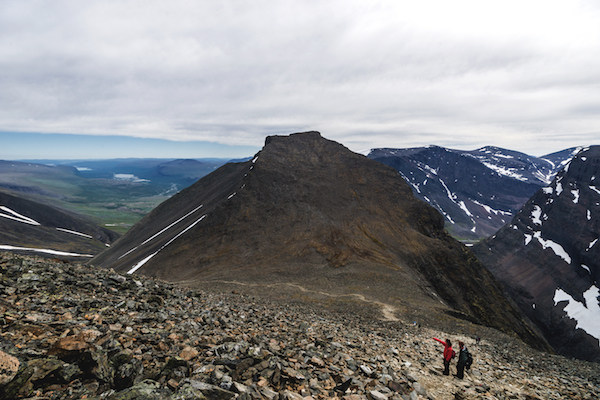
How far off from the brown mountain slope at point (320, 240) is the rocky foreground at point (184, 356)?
795 inches

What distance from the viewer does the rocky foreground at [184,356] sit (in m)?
6.83

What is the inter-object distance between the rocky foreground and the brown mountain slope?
20.2 meters

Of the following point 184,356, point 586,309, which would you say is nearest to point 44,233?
point 184,356

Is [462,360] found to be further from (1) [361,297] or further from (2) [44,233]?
(2) [44,233]

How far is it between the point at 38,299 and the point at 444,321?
33005 millimetres

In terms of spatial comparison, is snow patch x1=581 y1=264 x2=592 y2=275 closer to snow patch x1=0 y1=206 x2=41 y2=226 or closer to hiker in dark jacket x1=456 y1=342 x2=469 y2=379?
hiker in dark jacket x1=456 y1=342 x2=469 y2=379

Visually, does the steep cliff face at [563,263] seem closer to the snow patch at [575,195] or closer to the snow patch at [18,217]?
the snow patch at [575,195]

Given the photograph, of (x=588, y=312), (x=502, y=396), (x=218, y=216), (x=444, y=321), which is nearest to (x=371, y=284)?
(x=444, y=321)

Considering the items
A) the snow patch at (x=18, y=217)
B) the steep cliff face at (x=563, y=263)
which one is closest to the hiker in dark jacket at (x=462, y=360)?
the steep cliff face at (x=563, y=263)

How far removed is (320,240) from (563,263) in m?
175

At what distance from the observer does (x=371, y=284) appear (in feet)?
137

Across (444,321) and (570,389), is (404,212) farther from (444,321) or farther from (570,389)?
(570,389)

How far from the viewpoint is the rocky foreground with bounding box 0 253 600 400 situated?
683 cm

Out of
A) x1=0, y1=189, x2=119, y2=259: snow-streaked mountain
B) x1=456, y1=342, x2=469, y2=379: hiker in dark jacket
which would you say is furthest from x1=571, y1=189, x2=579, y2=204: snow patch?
x1=0, y1=189, x2=119, y2=259: snow-streaked mountain
